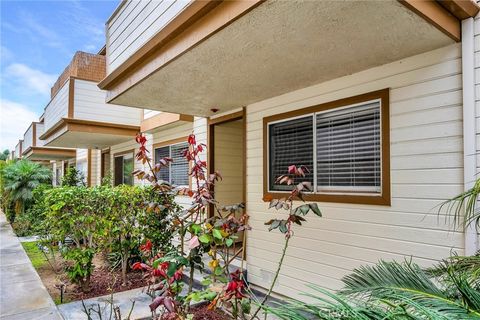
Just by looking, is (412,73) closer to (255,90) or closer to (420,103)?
(420,103)

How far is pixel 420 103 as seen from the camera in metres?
3.05

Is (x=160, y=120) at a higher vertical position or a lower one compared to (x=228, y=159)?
higher

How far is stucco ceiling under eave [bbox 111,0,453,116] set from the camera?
7.68 feet

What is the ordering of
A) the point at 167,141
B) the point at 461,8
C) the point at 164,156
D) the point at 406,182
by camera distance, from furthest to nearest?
the point at 164,156
the point at 167,141
the point at 406,182
the point at 461,8

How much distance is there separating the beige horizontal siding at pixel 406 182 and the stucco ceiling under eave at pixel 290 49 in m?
0.20

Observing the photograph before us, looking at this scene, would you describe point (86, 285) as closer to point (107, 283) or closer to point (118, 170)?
point (107, 283)

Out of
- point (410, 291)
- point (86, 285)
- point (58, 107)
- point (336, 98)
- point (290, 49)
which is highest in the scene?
point (58, 107)

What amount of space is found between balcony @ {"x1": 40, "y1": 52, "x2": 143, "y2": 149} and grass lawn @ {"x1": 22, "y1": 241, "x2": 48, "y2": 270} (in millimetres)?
3058

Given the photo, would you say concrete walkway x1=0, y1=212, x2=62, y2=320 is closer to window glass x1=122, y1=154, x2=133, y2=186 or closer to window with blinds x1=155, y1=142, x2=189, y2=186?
window with blinds x1=155, y1=142, x2=189, y2=186

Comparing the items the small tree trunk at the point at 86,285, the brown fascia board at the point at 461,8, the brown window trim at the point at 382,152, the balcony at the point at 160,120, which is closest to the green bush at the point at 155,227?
the small tree trunk at the point at 86,285

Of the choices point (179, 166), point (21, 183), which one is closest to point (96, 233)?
point (179, 166)

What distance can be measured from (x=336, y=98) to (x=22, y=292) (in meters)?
5.27

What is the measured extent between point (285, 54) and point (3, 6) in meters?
8.32

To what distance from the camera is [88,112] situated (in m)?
8.44
